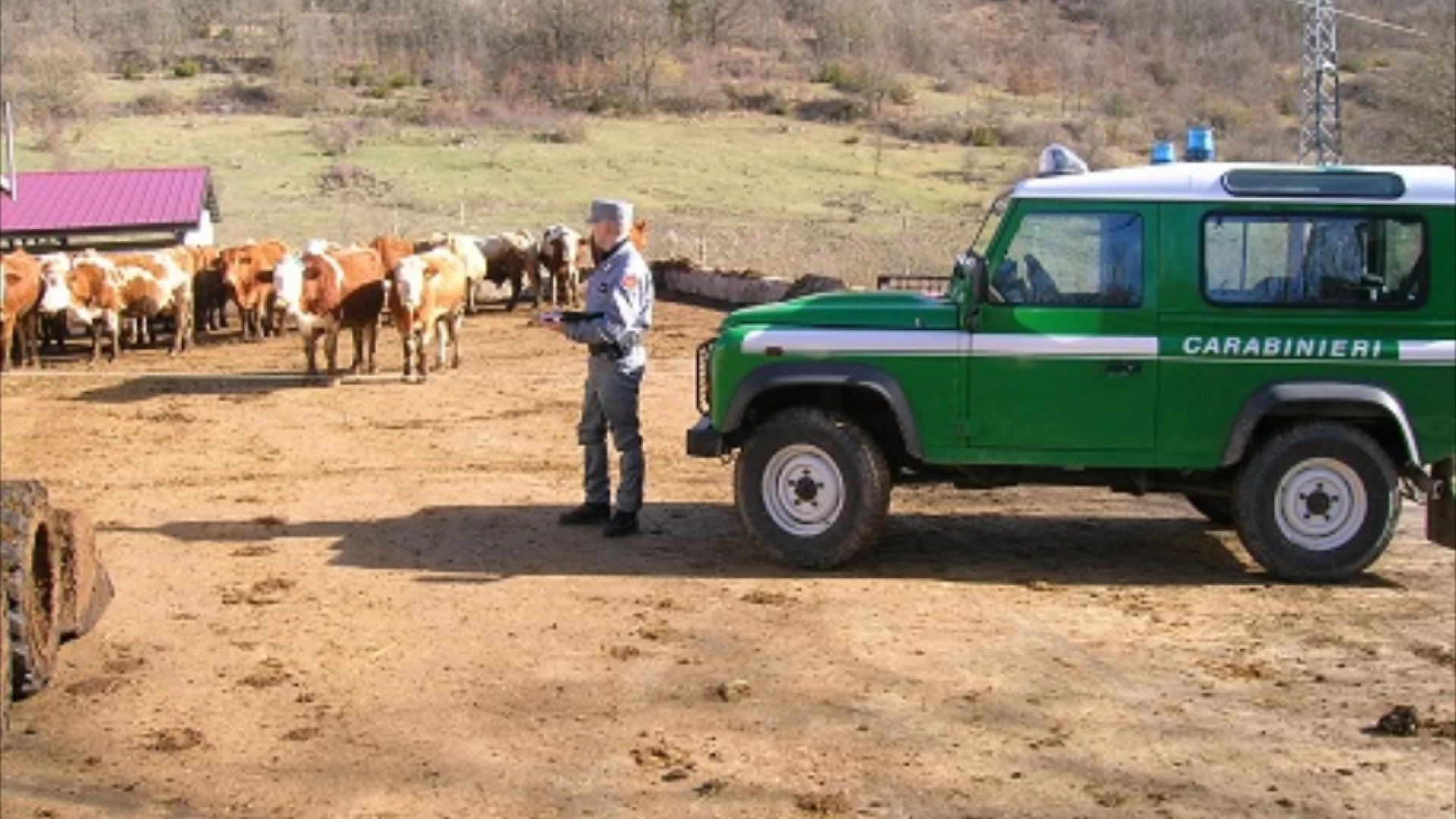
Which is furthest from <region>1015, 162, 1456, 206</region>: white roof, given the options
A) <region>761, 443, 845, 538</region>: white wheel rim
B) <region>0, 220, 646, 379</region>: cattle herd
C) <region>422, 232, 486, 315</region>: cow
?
<region>422, 232, 486, 315</region>: cow

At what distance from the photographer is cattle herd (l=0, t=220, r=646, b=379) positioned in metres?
20.3

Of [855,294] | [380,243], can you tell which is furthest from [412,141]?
[855,294]

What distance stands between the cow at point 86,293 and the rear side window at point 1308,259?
1620 centimetres

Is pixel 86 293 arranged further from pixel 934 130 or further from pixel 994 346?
pixel 934 130

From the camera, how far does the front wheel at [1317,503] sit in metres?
10.7

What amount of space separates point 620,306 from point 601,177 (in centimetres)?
3335

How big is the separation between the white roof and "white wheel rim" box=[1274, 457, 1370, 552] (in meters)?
Answer: 1.53

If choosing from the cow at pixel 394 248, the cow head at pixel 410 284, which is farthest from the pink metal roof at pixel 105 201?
the cow head at pixel 410 284

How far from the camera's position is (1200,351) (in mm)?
10664

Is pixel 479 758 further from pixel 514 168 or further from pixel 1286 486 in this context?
pixel 514 168

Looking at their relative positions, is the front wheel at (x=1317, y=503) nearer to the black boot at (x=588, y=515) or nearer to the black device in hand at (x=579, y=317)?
the black device in hand at (x=579, y=317)

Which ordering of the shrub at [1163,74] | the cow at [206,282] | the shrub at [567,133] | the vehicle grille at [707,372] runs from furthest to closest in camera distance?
the shrub at [567,133], the shrub at [1163,74], the cow at [206,282], the vehicle grille at [707,372]

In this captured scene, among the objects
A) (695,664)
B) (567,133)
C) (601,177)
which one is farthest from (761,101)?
(695,664)

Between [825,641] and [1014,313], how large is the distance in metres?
2.37
